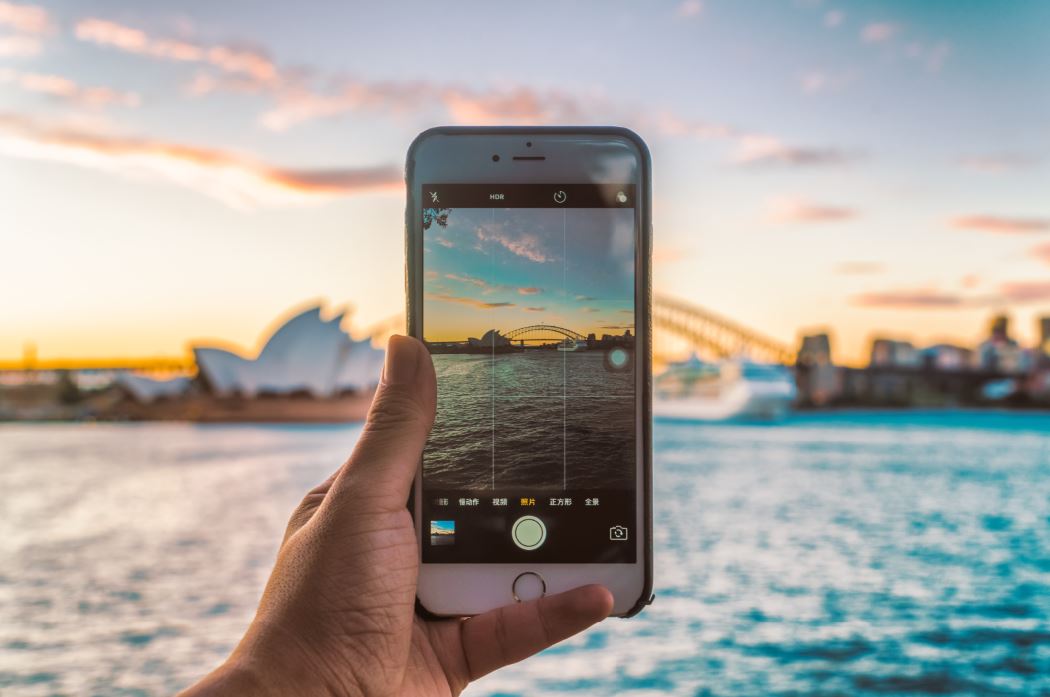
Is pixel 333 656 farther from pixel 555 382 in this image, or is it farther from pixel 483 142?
pixel 483 142

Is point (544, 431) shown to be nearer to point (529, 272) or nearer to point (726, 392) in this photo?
point (529, 272)

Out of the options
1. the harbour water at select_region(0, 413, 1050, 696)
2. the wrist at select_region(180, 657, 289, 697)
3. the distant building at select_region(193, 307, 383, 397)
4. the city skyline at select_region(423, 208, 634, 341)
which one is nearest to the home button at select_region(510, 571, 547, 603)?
the city skyline at select_region(423, 208, 634, 341)

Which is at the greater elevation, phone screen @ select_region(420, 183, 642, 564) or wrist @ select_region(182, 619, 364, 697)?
phone screen @ select_region(420, 183, 642, 564)

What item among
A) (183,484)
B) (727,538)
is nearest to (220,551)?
(727,538)

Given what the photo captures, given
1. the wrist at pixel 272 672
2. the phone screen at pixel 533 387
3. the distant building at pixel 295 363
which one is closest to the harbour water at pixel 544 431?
the phone screen at pixel 533 387

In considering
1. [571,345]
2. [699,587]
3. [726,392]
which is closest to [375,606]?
[571,345]

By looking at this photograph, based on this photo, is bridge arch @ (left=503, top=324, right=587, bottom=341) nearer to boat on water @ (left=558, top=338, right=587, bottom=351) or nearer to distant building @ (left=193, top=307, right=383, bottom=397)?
boat on water @ (left=558, top=338, right=587, bottom=351)
